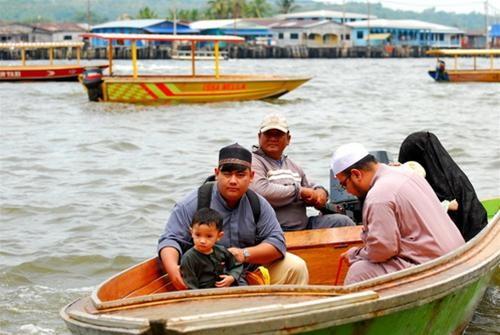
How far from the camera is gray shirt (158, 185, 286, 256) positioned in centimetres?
563

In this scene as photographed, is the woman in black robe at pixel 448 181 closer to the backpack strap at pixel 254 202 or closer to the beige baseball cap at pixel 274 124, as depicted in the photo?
the beige baseball cap at pixel 274 124

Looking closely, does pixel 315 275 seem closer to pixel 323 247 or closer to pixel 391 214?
pixel 323 247

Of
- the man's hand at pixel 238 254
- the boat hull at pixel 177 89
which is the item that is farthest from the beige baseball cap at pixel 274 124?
the boat hull at pixel 177 89

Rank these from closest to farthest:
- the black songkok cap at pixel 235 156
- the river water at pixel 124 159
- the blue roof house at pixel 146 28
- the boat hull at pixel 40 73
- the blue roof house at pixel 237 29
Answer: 1. the black songkok cap at pixel 235 156
2. the river water at pixel 124 159
3. the boat hull at pixel 40 73
4. the blue roof house at pixel 146 28
5. the blue roof house at pixel 237 29

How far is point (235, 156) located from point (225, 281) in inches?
25.8

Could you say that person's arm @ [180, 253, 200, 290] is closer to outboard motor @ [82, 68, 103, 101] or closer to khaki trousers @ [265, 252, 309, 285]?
khaki trousers @ [265, 252, 309, 285]

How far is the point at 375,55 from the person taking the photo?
290 feet

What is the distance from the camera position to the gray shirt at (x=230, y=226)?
5.63 meters

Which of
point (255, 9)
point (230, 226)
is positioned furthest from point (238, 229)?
point (255, 9)

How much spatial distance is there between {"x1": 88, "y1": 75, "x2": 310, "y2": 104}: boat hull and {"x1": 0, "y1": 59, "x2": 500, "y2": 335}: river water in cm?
26

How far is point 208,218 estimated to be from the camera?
5.25 meters

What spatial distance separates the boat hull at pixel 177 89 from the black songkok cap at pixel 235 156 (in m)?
18.9

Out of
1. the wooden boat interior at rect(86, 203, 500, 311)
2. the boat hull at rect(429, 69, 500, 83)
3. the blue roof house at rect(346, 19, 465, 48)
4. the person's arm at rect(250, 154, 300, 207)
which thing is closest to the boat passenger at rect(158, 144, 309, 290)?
the wooden boat interior at rect(86, 203, 500, 311)

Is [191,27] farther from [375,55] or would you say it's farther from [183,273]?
[183,273]
